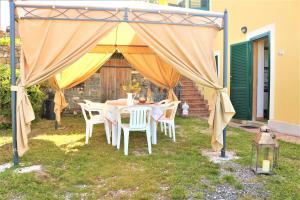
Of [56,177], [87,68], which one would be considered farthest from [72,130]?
[56,177]

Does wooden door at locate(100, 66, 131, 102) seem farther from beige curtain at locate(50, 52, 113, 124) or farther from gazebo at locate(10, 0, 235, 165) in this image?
gazebo at locate(10, 0, 235, 165)

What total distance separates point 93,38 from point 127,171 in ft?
6.51

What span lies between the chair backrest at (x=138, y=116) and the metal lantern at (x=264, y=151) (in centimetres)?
181

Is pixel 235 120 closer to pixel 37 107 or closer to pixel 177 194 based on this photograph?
pixel 37 107

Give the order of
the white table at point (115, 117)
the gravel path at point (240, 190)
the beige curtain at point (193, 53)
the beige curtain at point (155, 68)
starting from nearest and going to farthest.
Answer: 1. the gravel path at point (240, 190)
2. the beige curtain at point (193, 53)
3. the white table at point (115, 117)
4. the beige curtain at point (155, 68)

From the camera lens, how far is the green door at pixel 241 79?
27.8 feet

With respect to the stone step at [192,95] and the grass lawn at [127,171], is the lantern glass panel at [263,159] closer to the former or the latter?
the grass lawn at [127,171]

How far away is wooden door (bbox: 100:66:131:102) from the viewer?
10.4 meters

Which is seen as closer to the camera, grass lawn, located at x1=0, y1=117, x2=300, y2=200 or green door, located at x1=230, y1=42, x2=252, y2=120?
grass lawn, located at x1=0, y1=117, x2=300, y2=200

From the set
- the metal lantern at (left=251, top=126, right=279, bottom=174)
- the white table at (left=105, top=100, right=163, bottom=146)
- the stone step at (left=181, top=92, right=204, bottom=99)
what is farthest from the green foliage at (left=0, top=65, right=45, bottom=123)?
the metal lantern at (left=251, top=126, right=279, bottom=174)

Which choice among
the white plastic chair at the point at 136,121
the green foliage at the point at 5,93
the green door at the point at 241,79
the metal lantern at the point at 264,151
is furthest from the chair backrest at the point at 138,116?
the green door at the point at 241,79

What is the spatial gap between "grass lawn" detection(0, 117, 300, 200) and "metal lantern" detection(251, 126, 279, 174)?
156mm

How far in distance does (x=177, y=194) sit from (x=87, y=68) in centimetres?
495

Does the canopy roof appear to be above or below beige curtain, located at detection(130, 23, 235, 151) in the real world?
above
